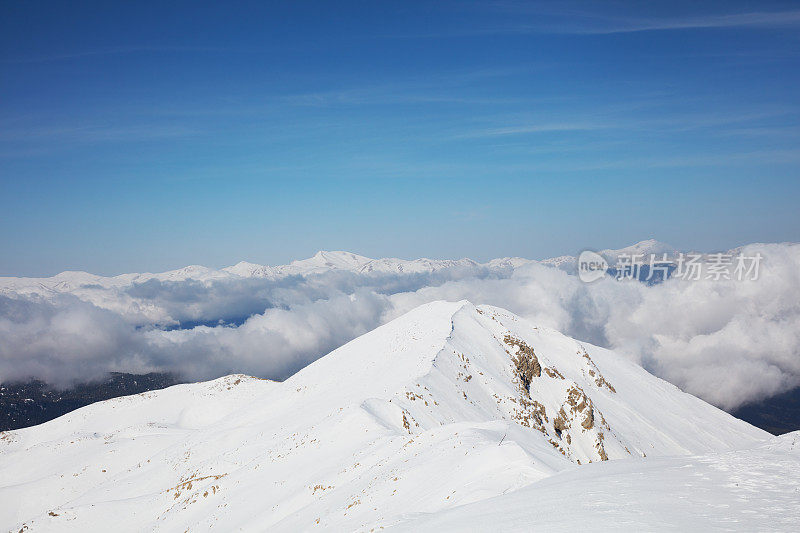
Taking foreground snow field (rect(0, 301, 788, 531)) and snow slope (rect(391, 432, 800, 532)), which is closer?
snow slope (rect(391, 432, 800, 532))

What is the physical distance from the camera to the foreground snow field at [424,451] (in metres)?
13.7

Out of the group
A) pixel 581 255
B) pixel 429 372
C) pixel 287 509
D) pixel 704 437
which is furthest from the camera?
pixel 704 437

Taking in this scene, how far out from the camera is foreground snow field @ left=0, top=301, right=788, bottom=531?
1371 cm

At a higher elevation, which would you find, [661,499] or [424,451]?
[661,499]

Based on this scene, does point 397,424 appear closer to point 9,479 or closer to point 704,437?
point 9,479

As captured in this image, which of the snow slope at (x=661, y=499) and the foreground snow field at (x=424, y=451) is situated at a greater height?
the snow slope at (x=661, y=499)

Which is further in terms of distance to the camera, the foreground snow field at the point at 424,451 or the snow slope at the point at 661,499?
the foreground snow field at the point at 424,451

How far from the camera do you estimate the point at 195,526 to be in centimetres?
3334

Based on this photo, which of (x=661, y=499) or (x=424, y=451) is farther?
(x=424, y=451)

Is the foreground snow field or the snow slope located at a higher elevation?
the snow slope

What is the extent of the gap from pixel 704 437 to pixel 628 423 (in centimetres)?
2775

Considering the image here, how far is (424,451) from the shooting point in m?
28.4

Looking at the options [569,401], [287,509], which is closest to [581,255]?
[569,401]

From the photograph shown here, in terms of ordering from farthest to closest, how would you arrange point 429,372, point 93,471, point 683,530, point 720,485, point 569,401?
point 569,401, point 93,471, point 429,372, point 720,485, point 683,530
